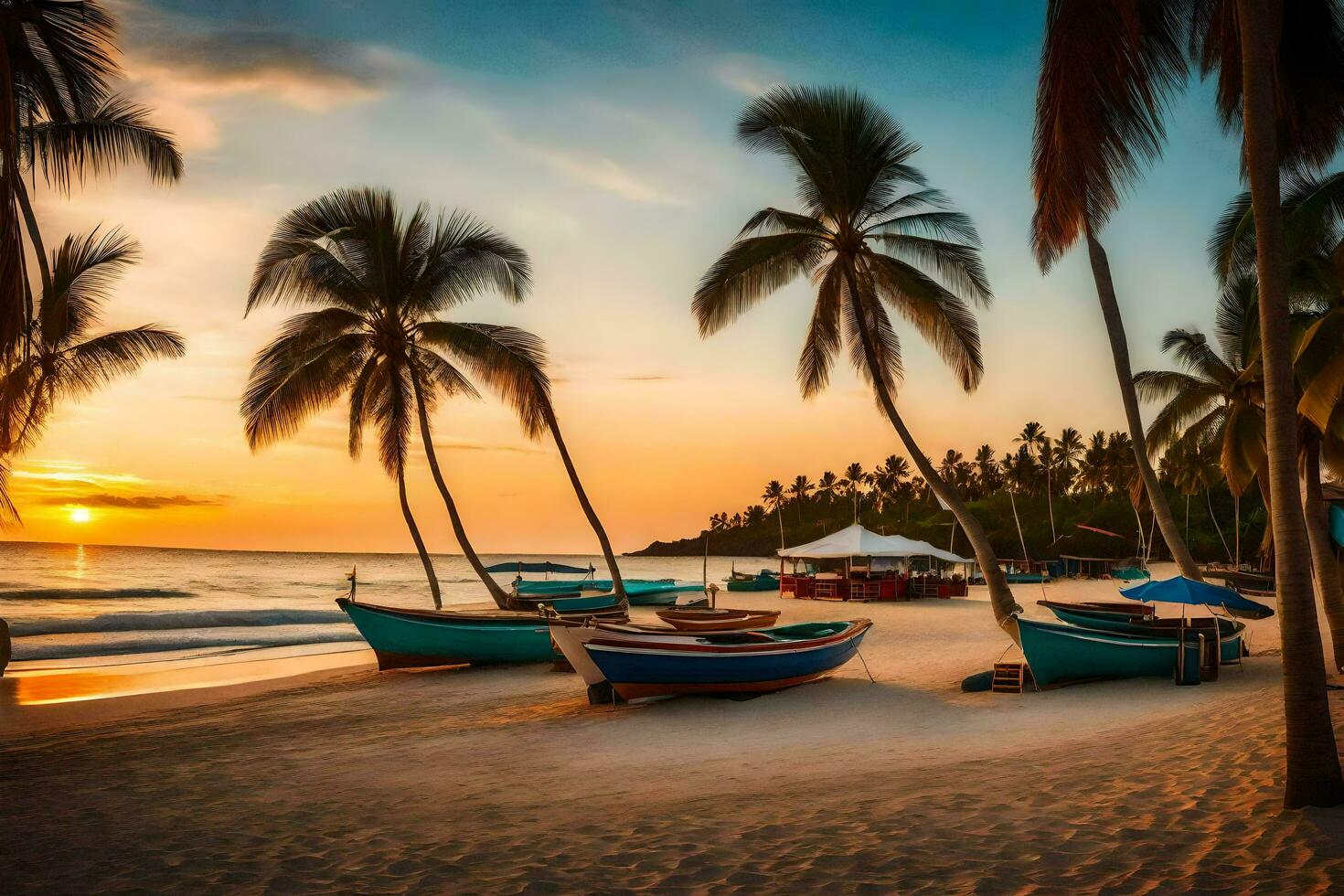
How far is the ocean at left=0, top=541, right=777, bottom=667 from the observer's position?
23.1 meters

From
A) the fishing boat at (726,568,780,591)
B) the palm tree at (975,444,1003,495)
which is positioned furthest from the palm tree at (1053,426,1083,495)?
the fishing boat at (726,568,780,591)

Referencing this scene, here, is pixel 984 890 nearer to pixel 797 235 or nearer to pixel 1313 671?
pixel 1313 671

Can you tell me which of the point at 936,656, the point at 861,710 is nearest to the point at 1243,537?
the point at 936,656

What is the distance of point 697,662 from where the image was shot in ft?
37.4

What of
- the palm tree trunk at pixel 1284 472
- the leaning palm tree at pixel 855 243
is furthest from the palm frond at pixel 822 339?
the palm tree trunk at pixel 1284 472

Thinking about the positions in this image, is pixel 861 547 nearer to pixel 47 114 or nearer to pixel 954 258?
pixel 954 258

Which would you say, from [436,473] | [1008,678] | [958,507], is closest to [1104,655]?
[1008,678]

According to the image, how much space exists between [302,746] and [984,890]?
300 inches

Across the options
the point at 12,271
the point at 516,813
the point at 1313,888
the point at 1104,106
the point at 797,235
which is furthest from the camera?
the point at 797,235

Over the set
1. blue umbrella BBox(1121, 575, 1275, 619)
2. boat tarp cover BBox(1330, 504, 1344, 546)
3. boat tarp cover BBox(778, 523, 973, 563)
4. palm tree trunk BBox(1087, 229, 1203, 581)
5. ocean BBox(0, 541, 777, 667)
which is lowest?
ocean BBox(0, 541, 777, 667)

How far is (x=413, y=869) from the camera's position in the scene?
5.20 m

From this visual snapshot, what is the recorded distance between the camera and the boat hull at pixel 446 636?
15.6m

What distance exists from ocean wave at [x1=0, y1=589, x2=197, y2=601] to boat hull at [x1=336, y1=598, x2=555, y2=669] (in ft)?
113

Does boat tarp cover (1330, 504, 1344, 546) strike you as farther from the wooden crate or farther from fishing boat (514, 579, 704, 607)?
fishing boat (514, 579, 704, 607)
